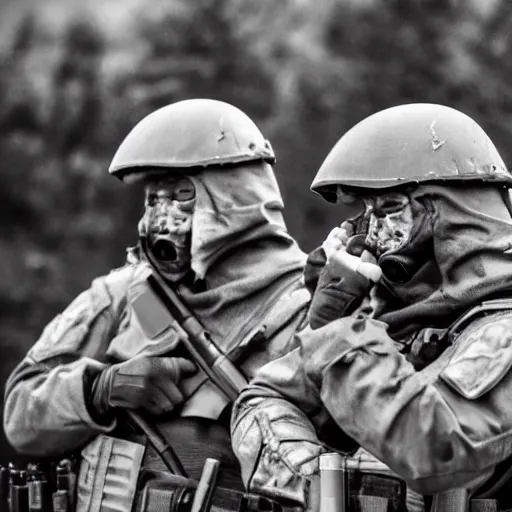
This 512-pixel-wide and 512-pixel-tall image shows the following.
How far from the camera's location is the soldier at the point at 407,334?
273 inches

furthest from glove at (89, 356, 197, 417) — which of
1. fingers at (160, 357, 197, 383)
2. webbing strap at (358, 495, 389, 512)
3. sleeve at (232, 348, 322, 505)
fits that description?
webbing strap at (358, 495, 389, 512)

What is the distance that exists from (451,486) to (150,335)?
2.51m

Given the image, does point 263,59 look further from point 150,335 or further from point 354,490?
point 354,490

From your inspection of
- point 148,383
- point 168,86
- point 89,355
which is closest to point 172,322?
point 148,383

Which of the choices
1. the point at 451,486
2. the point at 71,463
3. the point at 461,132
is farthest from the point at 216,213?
the point at 451,486

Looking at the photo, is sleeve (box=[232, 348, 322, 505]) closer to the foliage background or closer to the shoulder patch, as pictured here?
the shoulder patch

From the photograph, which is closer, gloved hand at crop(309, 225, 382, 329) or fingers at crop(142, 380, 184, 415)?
gloved hand at crop(309, 225, 382, 329)

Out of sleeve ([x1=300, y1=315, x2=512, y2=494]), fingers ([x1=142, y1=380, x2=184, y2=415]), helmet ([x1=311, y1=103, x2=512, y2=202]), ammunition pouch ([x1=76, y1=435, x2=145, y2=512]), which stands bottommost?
ammunition pouch ([x1=76, y1=435, x2=145, y2=512])

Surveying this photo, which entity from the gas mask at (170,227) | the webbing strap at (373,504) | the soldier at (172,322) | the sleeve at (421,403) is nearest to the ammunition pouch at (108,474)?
the soldier at (172,322)

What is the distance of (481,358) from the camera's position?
23.2ft

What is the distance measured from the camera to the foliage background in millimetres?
16812

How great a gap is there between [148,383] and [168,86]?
8612mm

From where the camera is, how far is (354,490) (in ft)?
23.9

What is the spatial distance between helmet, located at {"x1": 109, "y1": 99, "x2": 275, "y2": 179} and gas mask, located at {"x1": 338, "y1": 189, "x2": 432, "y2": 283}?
1762mm
